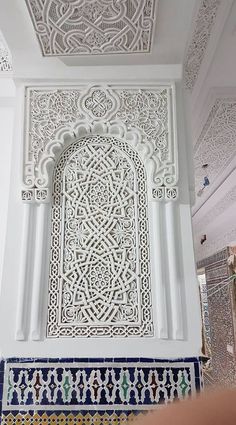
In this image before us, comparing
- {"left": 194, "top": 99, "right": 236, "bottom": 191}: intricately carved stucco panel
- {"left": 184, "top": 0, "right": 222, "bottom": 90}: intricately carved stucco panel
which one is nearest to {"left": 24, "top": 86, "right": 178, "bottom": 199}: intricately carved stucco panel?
{"left": 184, "top": 0, "right": 222, "bottom": 90}: intricately carved stucco panel

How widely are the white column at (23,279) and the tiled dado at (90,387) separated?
0.10 meters

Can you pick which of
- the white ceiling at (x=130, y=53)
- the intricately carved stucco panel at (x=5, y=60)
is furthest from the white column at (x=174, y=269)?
the intricately carved stucco panel at (x=5, y=60)

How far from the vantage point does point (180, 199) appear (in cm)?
130

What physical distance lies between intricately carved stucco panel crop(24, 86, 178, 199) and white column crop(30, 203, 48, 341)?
12cm

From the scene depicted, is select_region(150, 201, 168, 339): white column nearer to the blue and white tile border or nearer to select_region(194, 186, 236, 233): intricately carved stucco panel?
the blue and white tile border

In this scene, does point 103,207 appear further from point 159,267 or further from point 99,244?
point 159,267

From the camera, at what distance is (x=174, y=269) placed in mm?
1211

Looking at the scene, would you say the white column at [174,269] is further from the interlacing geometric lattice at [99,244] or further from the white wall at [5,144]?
the white wall at [5,144]

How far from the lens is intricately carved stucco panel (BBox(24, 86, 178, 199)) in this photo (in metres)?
1.30

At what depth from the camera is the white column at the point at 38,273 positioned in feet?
3.76

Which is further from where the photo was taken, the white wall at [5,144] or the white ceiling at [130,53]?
the white wall at [5,144]

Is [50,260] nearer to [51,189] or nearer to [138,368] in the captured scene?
[51,189]

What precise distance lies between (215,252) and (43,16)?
4588 millimetres

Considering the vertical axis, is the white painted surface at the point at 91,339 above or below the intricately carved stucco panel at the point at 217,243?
below
